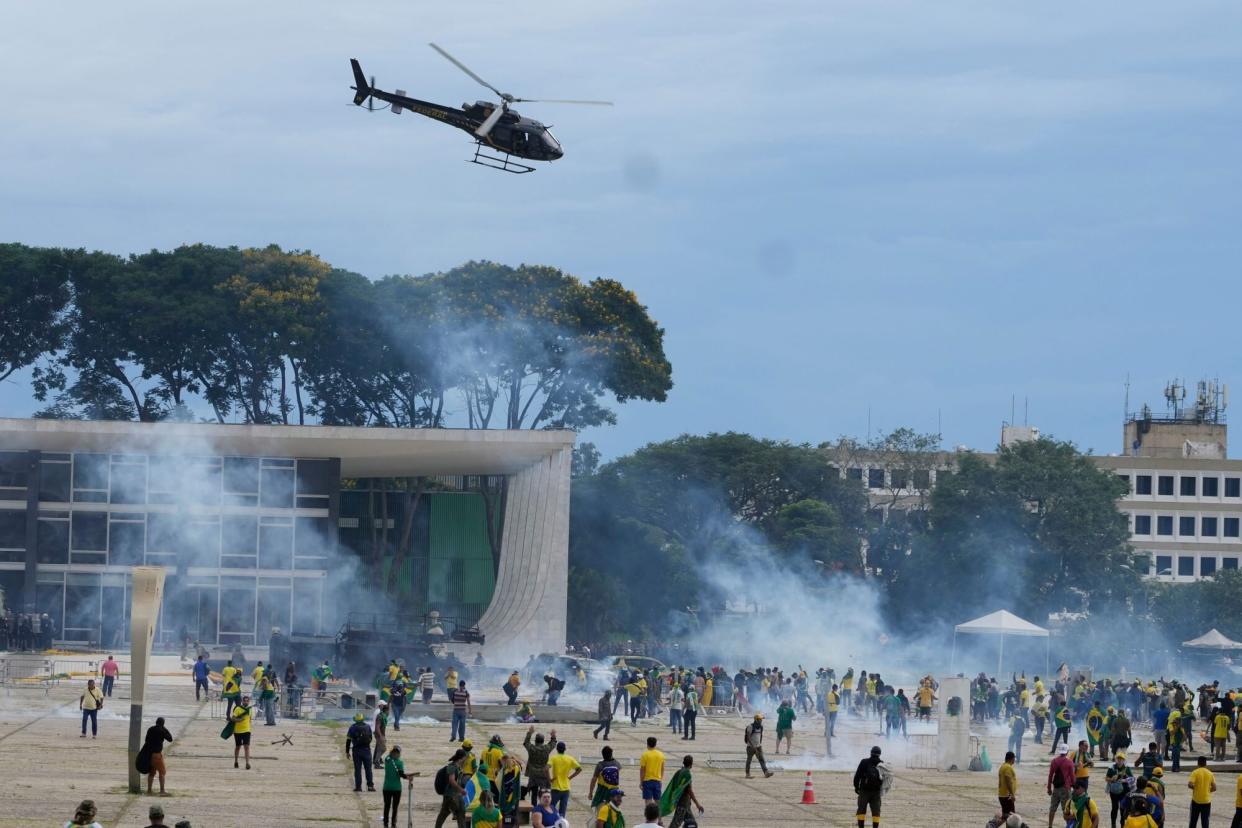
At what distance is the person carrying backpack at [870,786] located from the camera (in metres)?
22.8

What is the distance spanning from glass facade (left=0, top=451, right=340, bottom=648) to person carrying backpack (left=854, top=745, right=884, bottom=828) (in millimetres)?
42009

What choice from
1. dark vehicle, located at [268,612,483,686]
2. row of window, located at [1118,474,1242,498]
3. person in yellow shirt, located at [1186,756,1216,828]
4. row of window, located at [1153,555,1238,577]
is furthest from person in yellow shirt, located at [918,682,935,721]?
row of window, located at [1118,474,1242,498]

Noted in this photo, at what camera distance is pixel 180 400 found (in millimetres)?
82562

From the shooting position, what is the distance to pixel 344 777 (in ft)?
94.3

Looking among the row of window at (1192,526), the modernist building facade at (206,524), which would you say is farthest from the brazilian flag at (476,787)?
the row of window at (1192,526)

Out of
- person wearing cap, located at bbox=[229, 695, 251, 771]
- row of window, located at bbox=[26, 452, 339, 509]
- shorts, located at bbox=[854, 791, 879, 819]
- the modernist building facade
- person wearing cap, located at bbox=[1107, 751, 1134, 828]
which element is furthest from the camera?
row of window, located at bbox=[26, 452, 339, 509]

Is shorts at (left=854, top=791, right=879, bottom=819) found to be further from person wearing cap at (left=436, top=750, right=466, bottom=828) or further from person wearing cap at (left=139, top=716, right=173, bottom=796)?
person wearing cap at (left=139, top=716, right=173, bottom=796)

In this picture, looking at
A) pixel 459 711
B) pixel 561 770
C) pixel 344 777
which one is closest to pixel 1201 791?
pixel 561 770

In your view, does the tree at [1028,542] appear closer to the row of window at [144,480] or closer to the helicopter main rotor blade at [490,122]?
the row of window at [144,480]

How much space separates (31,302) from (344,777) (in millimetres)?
56936

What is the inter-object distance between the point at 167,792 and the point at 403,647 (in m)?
23.7

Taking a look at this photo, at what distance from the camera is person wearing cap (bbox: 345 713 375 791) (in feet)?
86.9

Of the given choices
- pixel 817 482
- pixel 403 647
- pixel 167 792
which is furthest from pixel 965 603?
pixel 167 792

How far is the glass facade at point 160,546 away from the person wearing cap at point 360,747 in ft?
118
